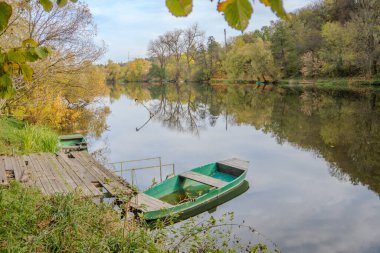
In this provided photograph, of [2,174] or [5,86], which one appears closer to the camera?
[5,86]

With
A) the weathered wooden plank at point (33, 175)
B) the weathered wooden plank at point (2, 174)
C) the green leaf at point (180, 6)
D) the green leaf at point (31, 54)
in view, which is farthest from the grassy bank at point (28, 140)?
the green leaf at point (180, 6)

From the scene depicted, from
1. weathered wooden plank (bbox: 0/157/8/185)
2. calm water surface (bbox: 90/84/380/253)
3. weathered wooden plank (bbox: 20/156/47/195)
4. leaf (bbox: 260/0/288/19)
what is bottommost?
calm water surface (bbox: 90/84/380/253)

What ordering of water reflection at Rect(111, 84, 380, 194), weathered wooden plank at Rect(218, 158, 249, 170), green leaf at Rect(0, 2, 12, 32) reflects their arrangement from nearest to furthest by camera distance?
green leaf at Rect(0, 2, 12, 32)
weathered wooden plank at Rect(218, 158, 249, 170)
water reflection at Rect(111, 84, 380, 194)

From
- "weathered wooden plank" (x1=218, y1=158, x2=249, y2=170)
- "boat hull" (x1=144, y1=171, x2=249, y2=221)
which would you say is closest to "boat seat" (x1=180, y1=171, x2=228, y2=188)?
"boat hull" (x1=144, y1=171, x2=249, y2=221)

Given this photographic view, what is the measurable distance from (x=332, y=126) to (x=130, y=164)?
1331 centimetres

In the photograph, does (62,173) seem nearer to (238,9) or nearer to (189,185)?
(189,185)

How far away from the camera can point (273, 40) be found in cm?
6125

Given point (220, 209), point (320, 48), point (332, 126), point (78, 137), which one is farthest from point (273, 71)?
point (220, 209)

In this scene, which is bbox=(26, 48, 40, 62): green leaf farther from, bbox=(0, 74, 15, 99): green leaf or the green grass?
the green grass

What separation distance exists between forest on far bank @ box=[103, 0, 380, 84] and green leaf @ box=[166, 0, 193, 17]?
47.2 metres

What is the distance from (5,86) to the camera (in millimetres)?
2250

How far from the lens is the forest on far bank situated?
44.7 metres

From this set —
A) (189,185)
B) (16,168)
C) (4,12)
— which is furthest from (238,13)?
(189,185)

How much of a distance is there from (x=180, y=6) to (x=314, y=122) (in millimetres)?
25314
